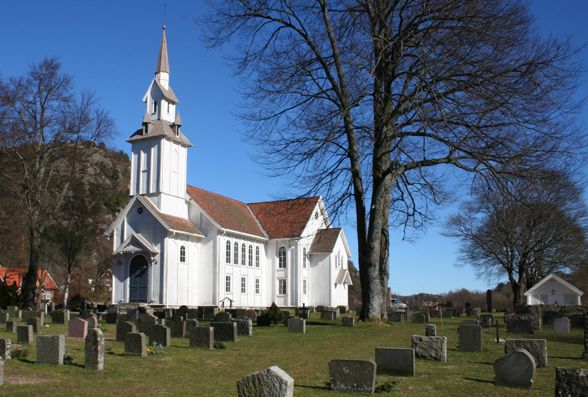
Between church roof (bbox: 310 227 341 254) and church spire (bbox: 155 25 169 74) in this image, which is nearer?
church spire (bbox: 155 25 169 74)

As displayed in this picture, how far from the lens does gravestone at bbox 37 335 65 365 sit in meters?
12.5

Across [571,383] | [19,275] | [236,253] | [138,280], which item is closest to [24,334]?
[571,383]

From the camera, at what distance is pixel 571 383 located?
24.6 ft

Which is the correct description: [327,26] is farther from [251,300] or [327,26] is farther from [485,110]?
[251,300]

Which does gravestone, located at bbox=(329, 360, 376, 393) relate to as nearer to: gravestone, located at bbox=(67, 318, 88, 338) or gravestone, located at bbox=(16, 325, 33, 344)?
gravestone, located at bbox=(16, 325, 33, 344)

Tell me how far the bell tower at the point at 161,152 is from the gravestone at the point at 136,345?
1166 inches

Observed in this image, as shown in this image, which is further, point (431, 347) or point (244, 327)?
point (244, 327)

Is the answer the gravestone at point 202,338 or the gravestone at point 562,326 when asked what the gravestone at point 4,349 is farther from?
the gravestone at point 562,326

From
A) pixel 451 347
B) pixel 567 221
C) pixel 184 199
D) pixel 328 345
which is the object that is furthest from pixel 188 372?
pixel 567 221

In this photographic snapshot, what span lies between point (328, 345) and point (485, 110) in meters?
9.42

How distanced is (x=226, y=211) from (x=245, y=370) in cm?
3768

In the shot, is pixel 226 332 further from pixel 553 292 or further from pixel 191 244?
pixel 553 292

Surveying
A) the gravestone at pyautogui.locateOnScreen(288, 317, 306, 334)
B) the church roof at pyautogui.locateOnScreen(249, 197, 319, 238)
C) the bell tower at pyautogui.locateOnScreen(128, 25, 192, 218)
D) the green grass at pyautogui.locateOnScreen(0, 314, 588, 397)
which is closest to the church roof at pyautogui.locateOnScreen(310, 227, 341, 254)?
the church roof at pyautogui.locateOnScreen(249, 197, 319, 238)

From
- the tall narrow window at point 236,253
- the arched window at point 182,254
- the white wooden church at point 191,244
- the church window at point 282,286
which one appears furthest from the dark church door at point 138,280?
the church window at point 282,286
